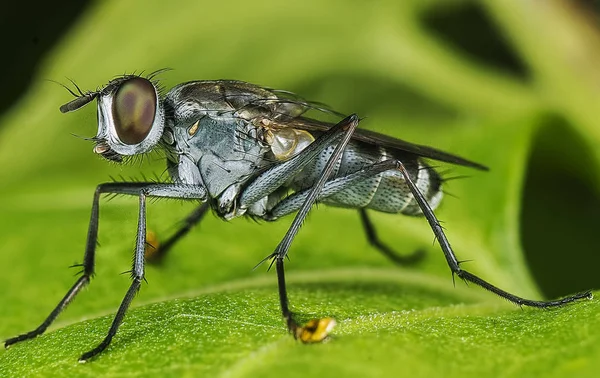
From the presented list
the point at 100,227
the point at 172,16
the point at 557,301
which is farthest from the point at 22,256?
the point at 557,301

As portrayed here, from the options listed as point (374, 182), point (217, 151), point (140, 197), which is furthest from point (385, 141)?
point (140, 197)

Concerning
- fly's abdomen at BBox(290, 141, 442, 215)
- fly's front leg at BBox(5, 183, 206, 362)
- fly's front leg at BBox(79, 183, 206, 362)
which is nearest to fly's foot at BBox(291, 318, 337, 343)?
fly's front leg at BBox(79, 183, 206, 362)

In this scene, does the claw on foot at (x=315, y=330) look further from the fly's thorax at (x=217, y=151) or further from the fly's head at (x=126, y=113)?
the fly's head at (x=126, y=113)

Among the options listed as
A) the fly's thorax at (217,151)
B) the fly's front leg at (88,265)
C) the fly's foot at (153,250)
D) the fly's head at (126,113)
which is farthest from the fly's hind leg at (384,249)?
the fly's front leg at (88,265)

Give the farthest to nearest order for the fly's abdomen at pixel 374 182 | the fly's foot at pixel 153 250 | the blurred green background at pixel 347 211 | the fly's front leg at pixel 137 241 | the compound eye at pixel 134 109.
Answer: the fly's foot at pixel 153 250 → the fly's abdomen at pixel 374 182 → the compound eye at pixel 134 109 → the fly's front leg at pixel 137 241 → the blurred green background at pixel 347 211

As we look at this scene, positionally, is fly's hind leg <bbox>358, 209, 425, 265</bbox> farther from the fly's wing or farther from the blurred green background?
the fly's wing

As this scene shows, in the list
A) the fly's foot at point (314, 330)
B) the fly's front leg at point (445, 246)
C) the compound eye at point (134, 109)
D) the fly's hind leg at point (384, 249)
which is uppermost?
the compound eye at point (134, 109)
